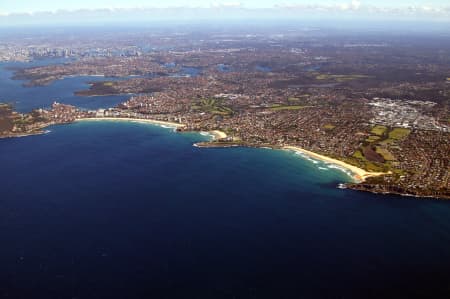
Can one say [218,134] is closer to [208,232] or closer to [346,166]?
[346,166]

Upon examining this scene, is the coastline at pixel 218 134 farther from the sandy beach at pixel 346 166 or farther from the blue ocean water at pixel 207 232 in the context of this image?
the sandy beach at pixel 346 166

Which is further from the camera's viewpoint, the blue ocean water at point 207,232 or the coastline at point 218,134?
the coastline at point 218,134

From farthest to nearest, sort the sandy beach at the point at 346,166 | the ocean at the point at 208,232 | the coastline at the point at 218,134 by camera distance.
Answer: the coastline at the point at 218,134 < the sandy beach at the point at 346,166 < the ocean at the point at 208,232

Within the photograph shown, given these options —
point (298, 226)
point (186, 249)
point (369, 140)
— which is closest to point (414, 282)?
point (298, 226)

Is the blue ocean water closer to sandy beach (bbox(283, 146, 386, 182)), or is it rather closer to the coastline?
sandy beach (bbox(283, 146, 386, 182))

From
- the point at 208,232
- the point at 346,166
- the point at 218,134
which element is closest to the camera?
the point at 208,232

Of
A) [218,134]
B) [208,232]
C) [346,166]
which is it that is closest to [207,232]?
[208,232]

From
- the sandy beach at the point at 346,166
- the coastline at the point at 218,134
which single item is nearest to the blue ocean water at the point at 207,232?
the sandy beach at the point at 346,166
